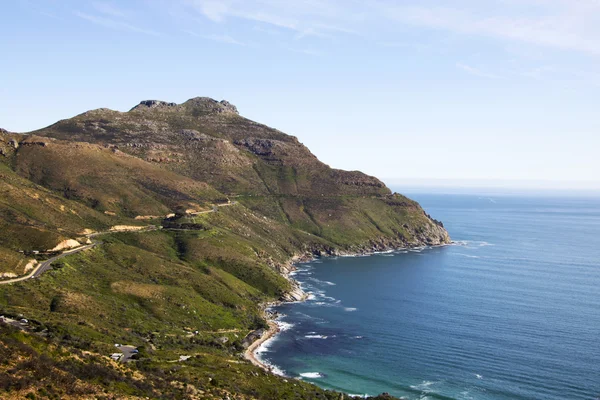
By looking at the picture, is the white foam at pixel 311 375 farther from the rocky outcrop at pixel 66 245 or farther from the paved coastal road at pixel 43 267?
the rocky outcrop at pixel 66 245

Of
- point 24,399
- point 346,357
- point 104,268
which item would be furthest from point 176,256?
point 24,399

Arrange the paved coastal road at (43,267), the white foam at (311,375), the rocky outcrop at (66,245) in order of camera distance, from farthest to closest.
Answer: the rocky outcrop at (66,245) < the paved coastal road at (43,267) < the white foam at (311,375)

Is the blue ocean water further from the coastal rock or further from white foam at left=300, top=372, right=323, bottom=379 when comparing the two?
the coastal rock

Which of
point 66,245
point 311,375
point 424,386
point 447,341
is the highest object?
point 66,245

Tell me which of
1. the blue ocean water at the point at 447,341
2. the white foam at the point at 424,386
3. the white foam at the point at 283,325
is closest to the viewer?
the white foam at the point at 424,386

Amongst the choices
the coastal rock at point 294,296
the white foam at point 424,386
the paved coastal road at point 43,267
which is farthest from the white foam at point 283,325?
the paved coastal road at point 43,267

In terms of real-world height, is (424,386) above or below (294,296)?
below

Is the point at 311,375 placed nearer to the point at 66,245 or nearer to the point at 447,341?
the point at 447,341

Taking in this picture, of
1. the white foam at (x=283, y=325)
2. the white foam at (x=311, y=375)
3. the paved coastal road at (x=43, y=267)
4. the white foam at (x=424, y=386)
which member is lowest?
the white foam at (x=311, y=375)

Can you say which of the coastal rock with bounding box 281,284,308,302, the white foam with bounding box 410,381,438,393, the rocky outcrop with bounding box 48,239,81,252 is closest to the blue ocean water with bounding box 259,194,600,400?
the white foam with bounding box 410,381,438,393

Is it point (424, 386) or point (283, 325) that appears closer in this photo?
point (424, 386)

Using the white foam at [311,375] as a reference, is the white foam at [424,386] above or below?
above

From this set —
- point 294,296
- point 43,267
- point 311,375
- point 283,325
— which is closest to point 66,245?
point 43,267

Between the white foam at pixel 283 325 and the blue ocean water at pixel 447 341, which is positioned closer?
the blue ocean water at pixel 447 341
